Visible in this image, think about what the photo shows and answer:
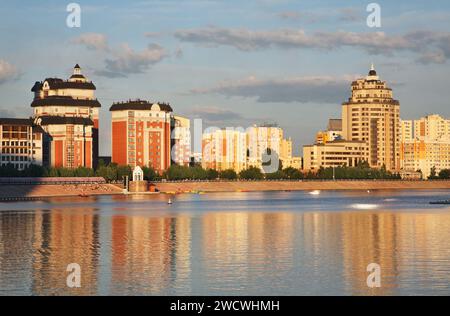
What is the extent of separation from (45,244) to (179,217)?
28.9 meters

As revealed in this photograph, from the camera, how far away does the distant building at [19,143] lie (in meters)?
173

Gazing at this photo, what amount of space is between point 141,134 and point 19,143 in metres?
25.6

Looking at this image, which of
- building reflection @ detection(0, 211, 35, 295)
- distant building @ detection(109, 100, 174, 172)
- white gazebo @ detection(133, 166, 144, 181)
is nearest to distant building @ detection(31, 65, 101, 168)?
distant building @ detection(109, 100, 174, 172)

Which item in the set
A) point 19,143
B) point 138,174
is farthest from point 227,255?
point 19,143

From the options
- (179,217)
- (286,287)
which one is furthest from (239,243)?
(179,217)

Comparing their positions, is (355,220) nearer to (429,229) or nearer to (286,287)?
(429,229)

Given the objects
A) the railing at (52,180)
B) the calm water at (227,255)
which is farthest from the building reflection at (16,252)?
the railing at (52,180)

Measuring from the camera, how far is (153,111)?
190m

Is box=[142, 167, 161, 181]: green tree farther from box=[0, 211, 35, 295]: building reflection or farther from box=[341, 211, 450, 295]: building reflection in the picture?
box=[341, 211, 450, 295]: building reflection

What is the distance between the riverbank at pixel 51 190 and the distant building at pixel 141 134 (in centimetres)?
1836

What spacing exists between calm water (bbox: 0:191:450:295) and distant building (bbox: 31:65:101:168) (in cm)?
10677

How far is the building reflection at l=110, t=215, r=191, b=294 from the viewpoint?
37156 mm

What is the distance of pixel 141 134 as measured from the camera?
7407 inches

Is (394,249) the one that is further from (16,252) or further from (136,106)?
(136,106)
